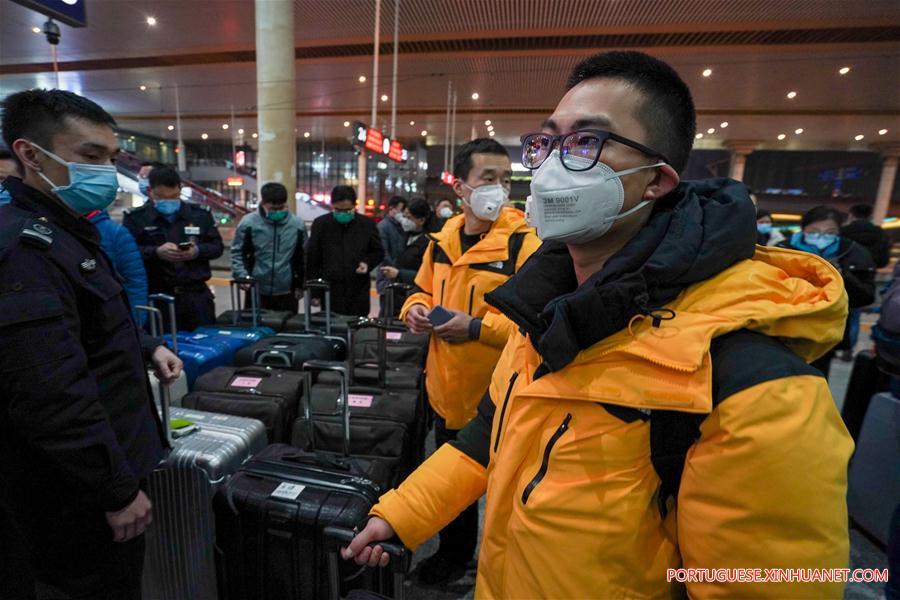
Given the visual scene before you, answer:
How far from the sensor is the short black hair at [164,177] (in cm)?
352

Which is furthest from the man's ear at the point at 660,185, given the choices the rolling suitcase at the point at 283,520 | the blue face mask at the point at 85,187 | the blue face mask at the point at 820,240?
the blue face mask at the point at 820,240

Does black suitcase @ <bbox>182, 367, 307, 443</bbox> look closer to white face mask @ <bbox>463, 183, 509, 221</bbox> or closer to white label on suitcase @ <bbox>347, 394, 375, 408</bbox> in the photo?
white label on suitcase @ <bbox>347, 394, 375, 408</bbox>

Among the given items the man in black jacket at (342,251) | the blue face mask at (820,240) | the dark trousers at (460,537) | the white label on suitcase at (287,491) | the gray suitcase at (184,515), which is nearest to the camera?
the white label on suitcase at (287,491)

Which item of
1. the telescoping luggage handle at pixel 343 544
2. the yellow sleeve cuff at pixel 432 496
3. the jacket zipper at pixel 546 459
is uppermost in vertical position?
the jacket zipper at pixel 546 459

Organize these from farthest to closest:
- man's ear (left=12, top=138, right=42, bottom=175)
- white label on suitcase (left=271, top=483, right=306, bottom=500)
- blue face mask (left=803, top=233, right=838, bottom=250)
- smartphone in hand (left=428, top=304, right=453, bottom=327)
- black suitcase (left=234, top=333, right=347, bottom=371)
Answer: blue face mask (left=803, top=233, right=838, bottom=250) → black suitcase (left=234, top=333, right=347, bottom=371) → smartphone in hand (left=428, top=304, right=453, bottom=327) → white label on suitcase (left=271, top=483, right=306, bottom=500) → man's ear (left=12, top=138, right=42, bottom=175)

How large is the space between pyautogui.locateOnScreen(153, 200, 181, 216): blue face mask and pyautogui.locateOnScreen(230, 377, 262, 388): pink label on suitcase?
1.96 m

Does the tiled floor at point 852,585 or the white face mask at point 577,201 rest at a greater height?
the white face mask at point 577,201

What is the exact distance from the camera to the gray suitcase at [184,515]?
1628mm

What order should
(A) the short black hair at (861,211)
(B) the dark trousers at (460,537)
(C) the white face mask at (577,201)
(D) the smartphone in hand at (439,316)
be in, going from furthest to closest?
1. (A) the short black hair at (861,211)
2. (B) the dark trousers at (460,537)
3. (D) the smartphone in hand at (439,316)
4. (C) the white face mask at (577,201)

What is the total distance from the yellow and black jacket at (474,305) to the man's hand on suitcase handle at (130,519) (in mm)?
1116

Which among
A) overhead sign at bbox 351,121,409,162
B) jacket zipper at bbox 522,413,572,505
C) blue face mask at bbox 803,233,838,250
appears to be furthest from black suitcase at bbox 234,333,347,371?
overhead sign at bbox 351,121,409,162

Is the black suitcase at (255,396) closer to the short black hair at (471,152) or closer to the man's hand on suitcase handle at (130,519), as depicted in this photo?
the man's hand on suitcase handle at (130,519)

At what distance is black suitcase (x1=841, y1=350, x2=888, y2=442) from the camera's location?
8.86 ft

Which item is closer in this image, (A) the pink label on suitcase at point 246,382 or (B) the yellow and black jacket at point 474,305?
(B) the yellow and black jacket at point 474,305
